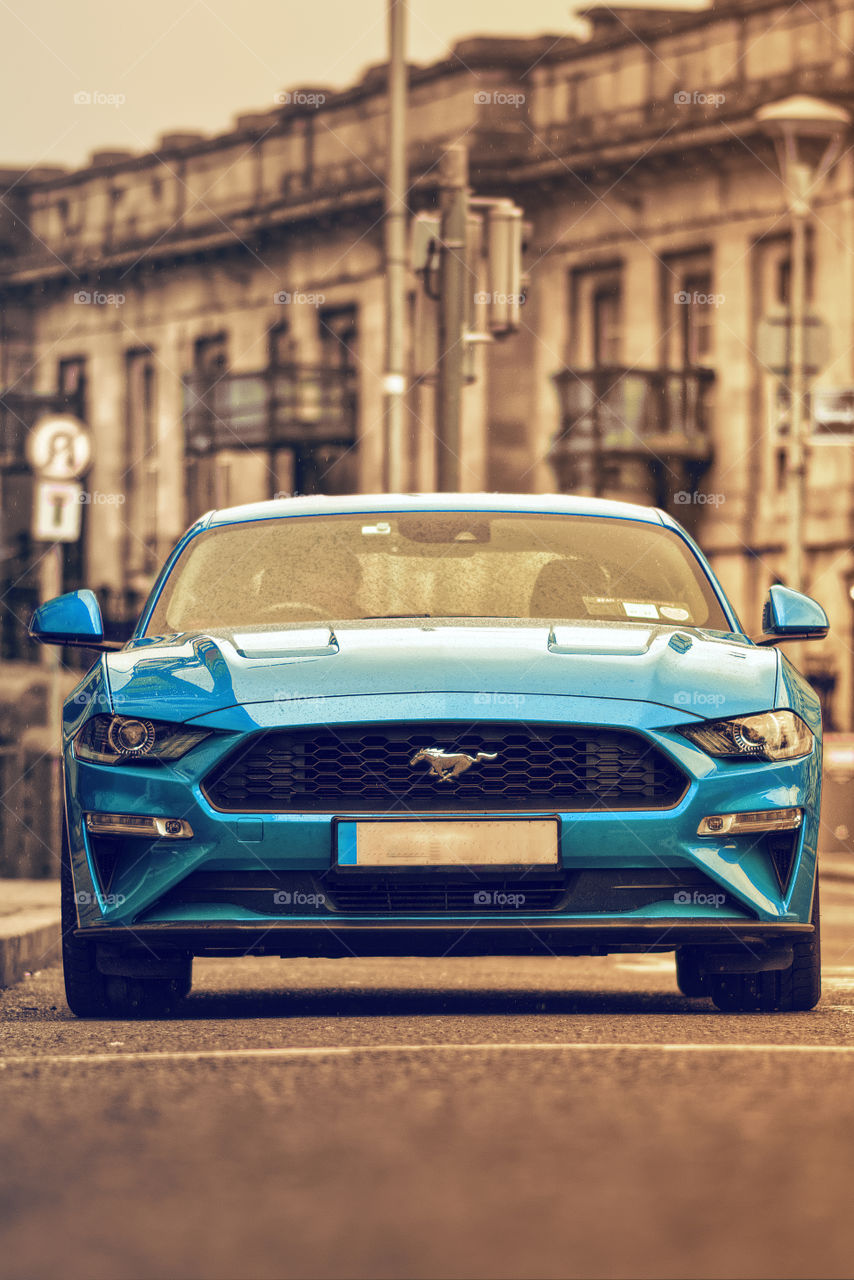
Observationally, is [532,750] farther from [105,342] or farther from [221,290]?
[105,342]

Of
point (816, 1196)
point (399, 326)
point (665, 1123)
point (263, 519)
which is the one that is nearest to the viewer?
point (816, 1196)

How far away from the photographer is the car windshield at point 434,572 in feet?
25.9

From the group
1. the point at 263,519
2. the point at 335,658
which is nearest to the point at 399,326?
the point at 263,519

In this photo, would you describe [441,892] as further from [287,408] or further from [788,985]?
[287,408]

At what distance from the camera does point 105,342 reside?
163 feet

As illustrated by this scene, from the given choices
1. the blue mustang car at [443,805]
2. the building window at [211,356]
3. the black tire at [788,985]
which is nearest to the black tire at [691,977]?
the black tire at [788,985]

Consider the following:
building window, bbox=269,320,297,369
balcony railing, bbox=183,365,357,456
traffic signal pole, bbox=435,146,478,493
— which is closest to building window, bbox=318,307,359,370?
building window, bbox=269,320,297,369

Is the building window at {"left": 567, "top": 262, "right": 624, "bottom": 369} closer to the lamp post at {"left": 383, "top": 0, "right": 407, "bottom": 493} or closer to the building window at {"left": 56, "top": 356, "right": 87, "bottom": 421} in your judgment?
the building window at {"left": 56, "top": 356, "right": 87, "bottom": 421}

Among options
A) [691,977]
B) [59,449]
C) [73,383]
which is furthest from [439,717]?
[73,383]

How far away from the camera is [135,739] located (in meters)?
6.93

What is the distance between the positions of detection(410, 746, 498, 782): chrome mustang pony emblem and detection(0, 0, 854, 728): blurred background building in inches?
934

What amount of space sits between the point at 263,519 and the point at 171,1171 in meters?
4.41

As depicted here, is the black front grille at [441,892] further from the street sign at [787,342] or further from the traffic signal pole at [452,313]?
the street sign at [787,342]

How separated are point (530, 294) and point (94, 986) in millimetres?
33305
